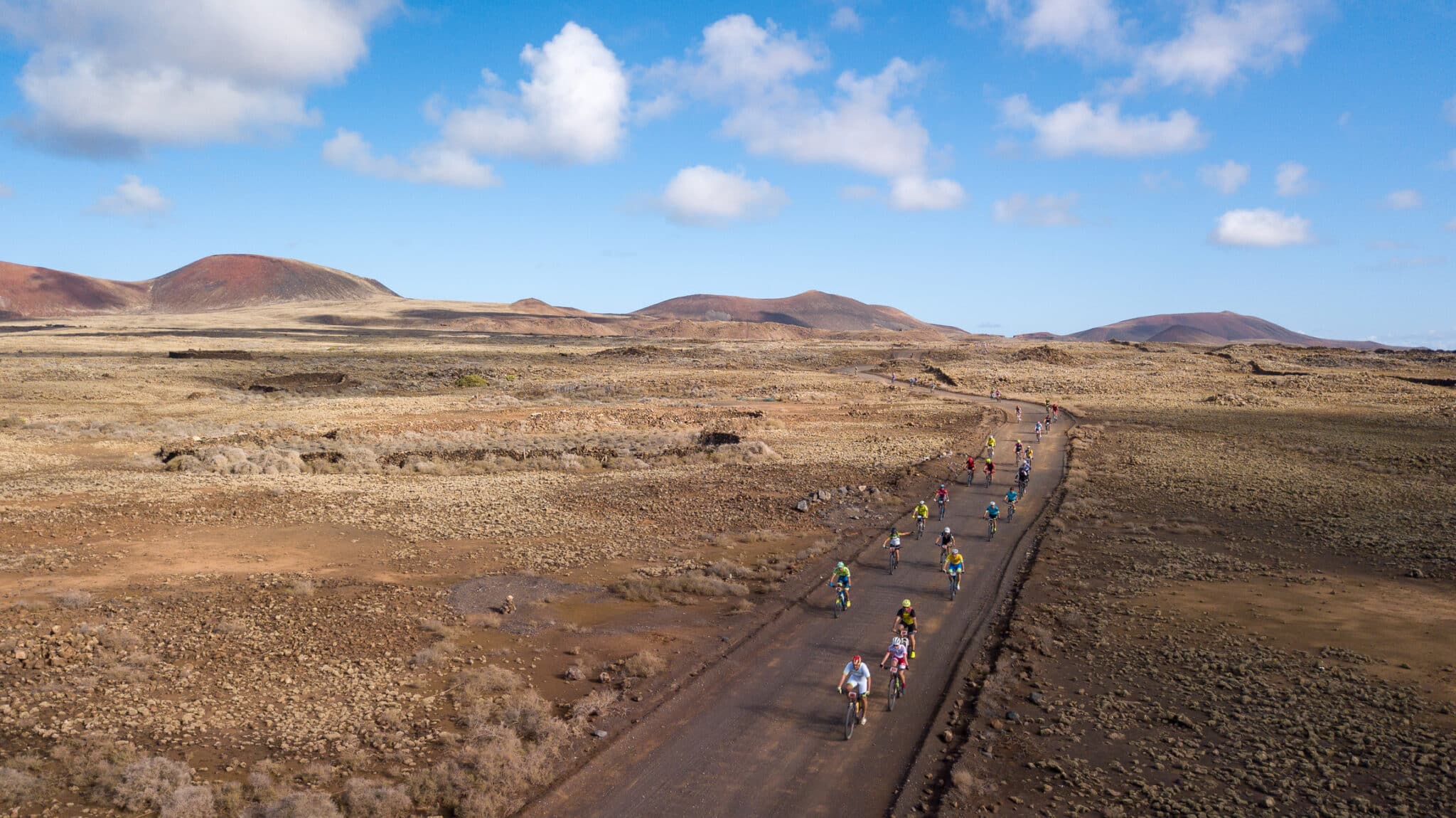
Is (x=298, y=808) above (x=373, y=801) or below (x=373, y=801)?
above

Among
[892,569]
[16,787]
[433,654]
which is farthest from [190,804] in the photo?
[892,569]

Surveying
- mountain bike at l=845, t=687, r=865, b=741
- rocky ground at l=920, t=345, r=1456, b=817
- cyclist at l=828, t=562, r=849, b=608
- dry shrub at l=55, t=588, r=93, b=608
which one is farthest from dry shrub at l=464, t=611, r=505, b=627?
rocky ground at l=920, t=345, r=1456, b=817

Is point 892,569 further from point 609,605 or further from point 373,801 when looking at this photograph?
point 373,801

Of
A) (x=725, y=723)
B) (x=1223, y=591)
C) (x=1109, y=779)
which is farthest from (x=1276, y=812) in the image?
(x=1223, y=591)

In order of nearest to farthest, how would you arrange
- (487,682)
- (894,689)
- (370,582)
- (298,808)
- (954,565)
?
(298,808)
(894,689)
(487,682)
(954,565)
(370,582)

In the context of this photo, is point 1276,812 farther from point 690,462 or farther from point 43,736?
point 690,462

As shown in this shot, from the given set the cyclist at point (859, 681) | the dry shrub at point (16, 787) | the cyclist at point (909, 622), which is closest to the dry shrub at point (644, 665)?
the cyclist at point (859, 681)
